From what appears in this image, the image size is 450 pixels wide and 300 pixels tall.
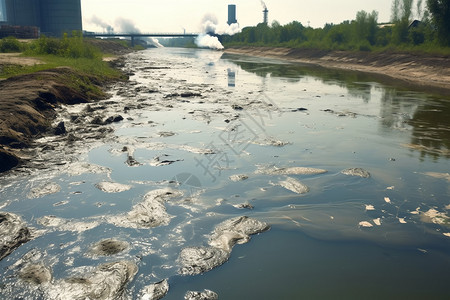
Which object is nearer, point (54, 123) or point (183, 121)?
point (54, 123)

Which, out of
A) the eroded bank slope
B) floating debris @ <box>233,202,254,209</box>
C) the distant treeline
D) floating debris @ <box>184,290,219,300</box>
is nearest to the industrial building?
the distant treeline

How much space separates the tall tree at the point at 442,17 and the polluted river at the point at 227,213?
130ft

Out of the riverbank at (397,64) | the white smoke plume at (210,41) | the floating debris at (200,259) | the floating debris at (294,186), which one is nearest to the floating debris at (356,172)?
the floating debris at (294,186)

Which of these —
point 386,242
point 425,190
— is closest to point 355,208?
point 386,242

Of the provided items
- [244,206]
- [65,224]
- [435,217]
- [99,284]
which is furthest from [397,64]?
[99,284]

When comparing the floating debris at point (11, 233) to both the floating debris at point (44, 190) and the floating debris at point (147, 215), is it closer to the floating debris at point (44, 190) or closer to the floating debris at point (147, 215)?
the floating debris at point (44, 190)

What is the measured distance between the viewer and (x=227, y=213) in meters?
8.72

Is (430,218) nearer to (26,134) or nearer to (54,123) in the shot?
(26,134)

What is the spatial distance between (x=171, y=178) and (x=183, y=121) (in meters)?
7.58

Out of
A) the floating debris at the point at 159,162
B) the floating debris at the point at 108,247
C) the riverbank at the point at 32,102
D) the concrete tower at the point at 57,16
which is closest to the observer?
the floating debris at the point at 108,247

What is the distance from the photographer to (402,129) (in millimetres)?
17438

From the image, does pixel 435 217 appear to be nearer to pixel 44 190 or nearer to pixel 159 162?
pixel 159 162

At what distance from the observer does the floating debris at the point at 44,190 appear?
9.42m

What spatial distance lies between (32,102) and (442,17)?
174 feet
